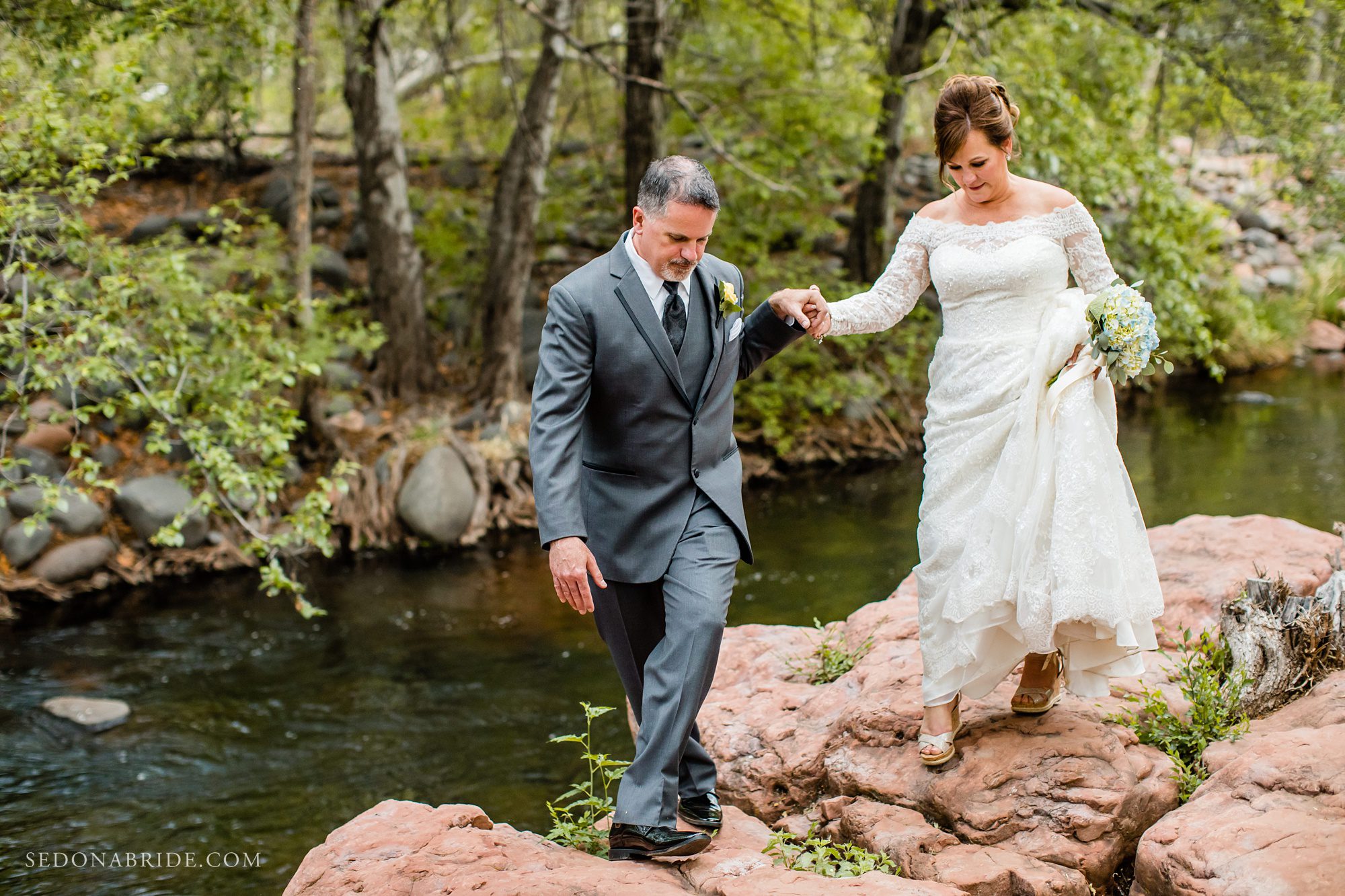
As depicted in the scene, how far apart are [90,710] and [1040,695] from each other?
600 centimetres

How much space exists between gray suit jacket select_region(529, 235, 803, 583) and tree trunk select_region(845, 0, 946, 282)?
29.0ft

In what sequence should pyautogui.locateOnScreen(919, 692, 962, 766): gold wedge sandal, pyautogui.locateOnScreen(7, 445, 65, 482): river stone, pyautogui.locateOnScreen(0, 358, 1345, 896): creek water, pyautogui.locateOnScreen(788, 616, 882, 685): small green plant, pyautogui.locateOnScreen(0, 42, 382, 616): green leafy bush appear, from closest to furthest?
1. pyautogui.locateOnScreen(919, 692, 962, 766): gold wedge sandal
2. pyautogui.locateOnScreen(788, 616, 882, 685): small green plant
3. pyautogui.locateOnScreen(0, 358, 1345, 896): creek water
4. pyautogui.locateOnScreen(0, 42, 382, 616): green leafy bush
5. pyautogui.locateOnScreen(7, 445, 65, 482): river stone

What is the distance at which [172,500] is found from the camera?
977 cm

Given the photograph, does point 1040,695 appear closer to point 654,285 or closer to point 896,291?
point 896,291

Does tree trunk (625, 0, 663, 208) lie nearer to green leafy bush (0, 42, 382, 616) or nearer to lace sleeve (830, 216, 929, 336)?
green leafy bush (0, 42, 382, 616)

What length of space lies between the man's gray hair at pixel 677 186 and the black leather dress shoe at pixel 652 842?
1.82 m

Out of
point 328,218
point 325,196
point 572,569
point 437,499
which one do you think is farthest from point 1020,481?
point 325,196

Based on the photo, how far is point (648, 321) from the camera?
3.32 m

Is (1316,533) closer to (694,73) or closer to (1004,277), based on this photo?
(1004,277)

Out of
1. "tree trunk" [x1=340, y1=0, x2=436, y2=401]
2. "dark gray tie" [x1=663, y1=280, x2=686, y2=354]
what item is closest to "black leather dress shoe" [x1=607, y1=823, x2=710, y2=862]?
"dark gray tie" [x1=663, y1=280, x2=686, y2=354]

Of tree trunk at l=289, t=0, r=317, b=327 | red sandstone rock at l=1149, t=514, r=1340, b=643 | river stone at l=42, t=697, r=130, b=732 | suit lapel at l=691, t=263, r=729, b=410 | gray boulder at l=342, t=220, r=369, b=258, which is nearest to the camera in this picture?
suit lapel at l=691, t=263, r=729, b=410

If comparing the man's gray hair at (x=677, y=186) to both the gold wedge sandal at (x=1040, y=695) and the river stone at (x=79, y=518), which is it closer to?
the gold wedge sandal at (x=1040, y=695)

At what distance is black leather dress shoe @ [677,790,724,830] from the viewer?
3.54 m

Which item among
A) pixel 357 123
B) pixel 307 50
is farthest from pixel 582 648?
pixel 357 123
